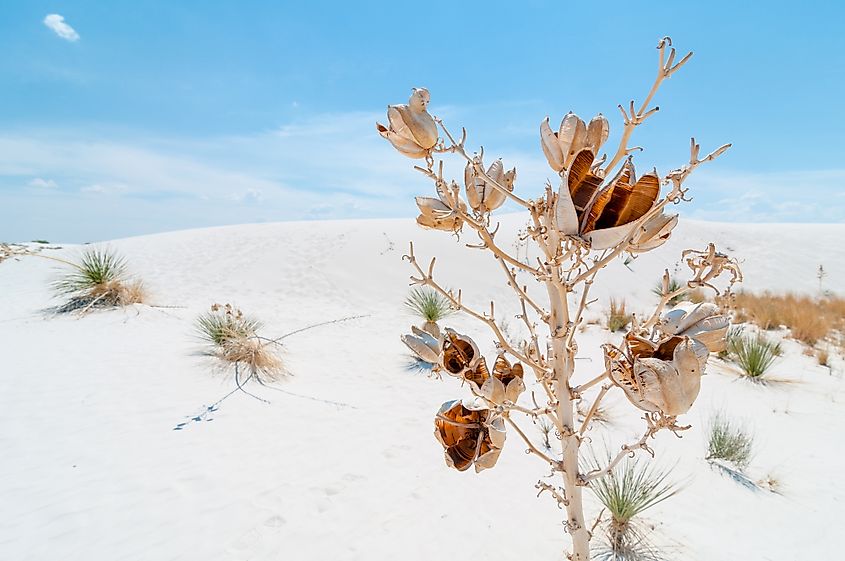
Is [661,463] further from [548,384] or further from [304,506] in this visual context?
[548,384]

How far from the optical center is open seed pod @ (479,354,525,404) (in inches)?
33.8

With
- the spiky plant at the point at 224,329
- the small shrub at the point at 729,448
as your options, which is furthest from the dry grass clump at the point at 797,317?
the spiky plant at the point at 224,329

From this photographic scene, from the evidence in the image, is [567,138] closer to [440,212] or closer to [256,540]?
[440,212]

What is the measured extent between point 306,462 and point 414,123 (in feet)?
9.61

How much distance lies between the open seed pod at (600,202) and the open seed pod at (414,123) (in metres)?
0.29

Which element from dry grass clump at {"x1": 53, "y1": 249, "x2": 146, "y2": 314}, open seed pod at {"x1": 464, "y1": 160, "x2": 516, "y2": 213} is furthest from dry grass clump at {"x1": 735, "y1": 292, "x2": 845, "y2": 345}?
dry grass clump at {"x1": 53, "y1": 249, "x2": 146, "y2": 314}

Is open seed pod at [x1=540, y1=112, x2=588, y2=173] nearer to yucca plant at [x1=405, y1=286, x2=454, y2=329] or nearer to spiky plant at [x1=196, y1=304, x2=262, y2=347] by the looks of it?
spiky plant at [x1=196, y1=304, x2=262, y2=347]

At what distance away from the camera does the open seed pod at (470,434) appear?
2.92ft

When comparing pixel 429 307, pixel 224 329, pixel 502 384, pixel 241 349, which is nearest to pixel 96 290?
pixel 224 329

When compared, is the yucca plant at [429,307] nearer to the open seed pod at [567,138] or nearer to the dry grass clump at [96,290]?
the dry grass clump at [96,290]

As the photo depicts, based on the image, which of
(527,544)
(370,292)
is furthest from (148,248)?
(527,544)

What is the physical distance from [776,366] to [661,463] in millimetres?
4228

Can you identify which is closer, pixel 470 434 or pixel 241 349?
pixel 470 434

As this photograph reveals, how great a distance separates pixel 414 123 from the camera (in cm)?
87
